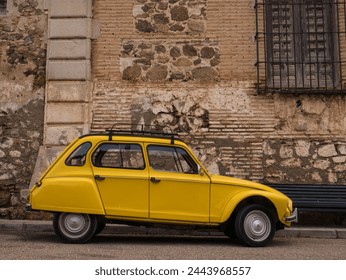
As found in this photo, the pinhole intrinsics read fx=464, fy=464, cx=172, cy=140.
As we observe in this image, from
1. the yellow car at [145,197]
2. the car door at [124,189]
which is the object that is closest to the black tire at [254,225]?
the yellow car at [145,197]

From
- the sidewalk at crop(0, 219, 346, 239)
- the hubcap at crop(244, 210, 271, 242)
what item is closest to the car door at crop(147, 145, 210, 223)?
the hubcap at crop(244, 210, 271, 242)

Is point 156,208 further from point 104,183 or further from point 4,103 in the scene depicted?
point 4,103

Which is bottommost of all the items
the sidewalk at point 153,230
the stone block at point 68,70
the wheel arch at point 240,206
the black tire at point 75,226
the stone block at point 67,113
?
the sidewalk at point 153,230

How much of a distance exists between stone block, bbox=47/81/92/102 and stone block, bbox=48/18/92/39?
0.98 metres

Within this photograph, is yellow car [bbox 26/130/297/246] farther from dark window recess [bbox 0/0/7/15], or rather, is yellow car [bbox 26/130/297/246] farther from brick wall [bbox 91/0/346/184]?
dark window recess [bbox 0/0/7/15]

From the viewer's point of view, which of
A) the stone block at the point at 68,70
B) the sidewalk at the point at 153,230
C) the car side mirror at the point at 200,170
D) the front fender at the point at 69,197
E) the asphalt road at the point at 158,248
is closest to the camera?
the asphalt road at the point at 158,248

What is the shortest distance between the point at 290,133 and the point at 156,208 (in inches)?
158

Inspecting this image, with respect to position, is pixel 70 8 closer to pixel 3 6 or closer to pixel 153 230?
pixel 3 6

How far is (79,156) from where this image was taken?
→ 21.1ft

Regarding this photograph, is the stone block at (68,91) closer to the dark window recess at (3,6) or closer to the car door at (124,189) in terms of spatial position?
the dark window recess at (3,6)

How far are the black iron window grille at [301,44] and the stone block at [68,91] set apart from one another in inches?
137

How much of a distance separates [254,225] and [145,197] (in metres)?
1.52

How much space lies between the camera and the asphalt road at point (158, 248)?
523 centimetres

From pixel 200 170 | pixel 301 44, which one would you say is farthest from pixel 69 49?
pixel 301 44
